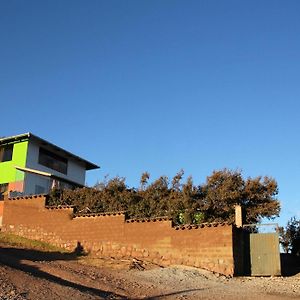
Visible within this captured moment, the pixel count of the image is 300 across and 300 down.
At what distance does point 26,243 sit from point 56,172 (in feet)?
51.7

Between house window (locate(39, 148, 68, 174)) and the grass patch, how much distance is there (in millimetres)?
13353

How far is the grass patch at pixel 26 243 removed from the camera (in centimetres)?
2800

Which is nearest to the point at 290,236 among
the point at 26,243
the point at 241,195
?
the point at 241,195

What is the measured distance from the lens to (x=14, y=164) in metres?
40.9

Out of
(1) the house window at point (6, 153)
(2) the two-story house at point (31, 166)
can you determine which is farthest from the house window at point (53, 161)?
(1) the house window at point (6, 153)

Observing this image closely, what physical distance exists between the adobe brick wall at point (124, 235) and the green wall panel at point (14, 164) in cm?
835

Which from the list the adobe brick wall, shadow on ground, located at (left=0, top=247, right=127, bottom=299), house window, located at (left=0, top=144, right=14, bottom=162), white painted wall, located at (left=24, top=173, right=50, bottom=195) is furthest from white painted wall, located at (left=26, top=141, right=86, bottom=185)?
shadow on ground, located at (left=0, top=247, right=127, bottom=299)

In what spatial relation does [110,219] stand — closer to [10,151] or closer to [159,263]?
[159,263]

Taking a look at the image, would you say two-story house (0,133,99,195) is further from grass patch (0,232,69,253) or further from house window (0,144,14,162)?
grass patch (0,232,69,253)

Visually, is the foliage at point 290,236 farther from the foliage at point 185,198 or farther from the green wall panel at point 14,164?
the green wall panel at point 14,164

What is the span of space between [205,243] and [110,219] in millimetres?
6255

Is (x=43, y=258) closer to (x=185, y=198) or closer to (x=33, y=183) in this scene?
(x=185, y=198)

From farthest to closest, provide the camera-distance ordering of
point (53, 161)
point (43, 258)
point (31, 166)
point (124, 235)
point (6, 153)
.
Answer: point (53, 161)
point (6, 153)
point (31, 166)
point (124, 235)
point (43, 258)

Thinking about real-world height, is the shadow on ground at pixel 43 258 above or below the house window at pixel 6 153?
below
